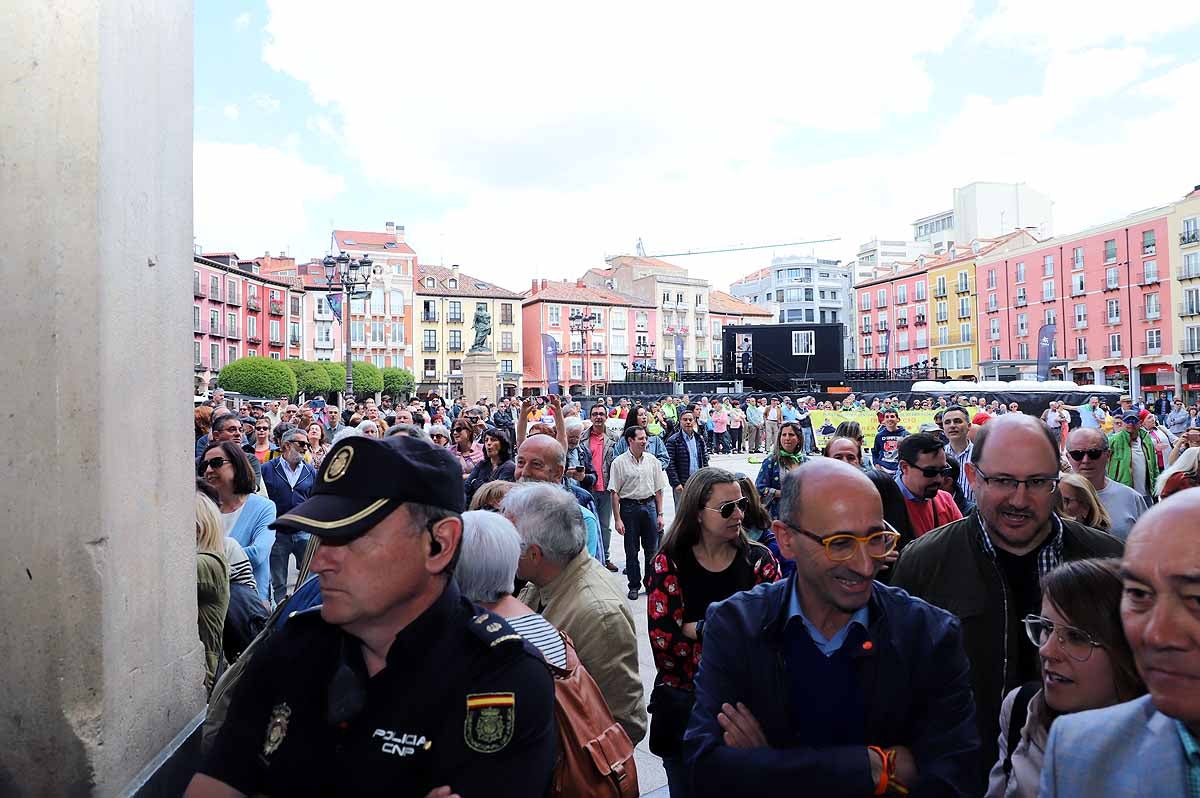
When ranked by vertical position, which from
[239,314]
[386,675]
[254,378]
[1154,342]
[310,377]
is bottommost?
[386,675]

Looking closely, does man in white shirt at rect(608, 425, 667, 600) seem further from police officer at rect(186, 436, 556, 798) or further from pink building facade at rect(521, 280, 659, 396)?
pink building facade at rect(521, 280, 659, 396)

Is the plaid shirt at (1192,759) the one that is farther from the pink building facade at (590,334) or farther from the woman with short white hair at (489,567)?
the pink building facade at (590,334)

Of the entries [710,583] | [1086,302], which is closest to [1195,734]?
[710,583]

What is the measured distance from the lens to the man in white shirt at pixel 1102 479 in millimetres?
4941

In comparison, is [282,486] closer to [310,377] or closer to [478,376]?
[478,376]

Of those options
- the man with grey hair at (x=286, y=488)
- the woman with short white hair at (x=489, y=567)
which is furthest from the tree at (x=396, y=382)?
the woman with short white hair at (x=489, y=567)

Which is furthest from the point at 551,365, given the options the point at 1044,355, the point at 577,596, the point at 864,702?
the point at 864,702

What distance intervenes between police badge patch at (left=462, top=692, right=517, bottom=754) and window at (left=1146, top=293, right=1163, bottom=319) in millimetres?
62819

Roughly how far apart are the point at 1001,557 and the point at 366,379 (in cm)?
5403

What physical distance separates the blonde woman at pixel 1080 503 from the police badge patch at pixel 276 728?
13.0 feet

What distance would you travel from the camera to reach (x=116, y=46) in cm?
238

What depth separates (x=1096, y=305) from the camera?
190 ft

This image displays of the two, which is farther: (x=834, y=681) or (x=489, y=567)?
(x=489, y=567)

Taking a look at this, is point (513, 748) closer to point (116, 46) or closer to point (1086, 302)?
point (116, 46)
